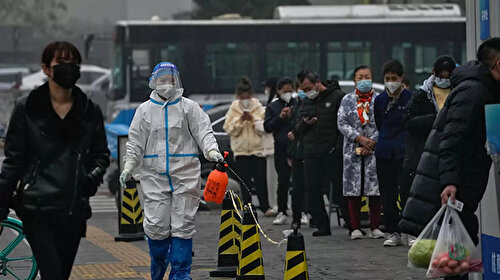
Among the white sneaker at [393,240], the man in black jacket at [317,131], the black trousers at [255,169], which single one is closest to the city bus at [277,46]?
the black trousers at [255,169]

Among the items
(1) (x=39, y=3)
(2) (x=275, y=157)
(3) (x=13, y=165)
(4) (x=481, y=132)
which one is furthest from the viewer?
(1) (x=39, y=3)

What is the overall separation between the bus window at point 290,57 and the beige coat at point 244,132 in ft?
44.9

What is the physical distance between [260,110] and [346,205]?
10.4 feet

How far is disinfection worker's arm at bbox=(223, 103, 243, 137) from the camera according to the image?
1762 centimetres

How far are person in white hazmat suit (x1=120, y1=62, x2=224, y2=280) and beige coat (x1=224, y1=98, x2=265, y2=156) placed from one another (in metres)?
7.98

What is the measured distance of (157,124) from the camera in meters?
9.41

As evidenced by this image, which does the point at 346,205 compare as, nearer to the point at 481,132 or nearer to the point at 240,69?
the point at 481,132

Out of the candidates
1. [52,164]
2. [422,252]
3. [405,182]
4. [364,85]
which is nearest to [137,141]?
[52,164]

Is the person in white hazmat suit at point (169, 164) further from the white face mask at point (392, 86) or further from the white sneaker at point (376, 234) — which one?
the white sneaker at point (376, 234)

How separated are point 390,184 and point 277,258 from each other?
1602 millimetres

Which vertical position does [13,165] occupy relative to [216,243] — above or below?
above

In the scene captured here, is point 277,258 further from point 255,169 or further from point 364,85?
point 255,169

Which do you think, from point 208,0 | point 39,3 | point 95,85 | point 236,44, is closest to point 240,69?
point 236,44

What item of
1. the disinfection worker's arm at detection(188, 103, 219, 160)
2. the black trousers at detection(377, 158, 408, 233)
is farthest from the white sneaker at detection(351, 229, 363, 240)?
the disinfection worker's arm at detection(188, 103, 219, 160)
